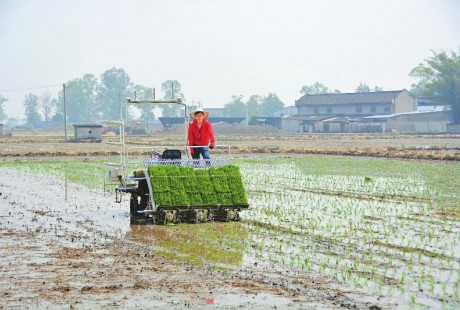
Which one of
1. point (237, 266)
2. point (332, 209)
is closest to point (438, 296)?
point (237, 266)

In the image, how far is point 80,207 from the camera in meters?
18.0

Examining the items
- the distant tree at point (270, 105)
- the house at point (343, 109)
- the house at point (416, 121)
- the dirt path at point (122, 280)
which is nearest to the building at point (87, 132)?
the house at point (343, 109)

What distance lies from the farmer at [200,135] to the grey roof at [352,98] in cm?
9022

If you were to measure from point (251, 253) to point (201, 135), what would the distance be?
4.75m

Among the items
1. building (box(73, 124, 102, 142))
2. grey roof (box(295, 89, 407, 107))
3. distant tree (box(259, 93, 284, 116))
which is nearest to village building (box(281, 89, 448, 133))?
grey roof (box(295, 89, 407, 107))

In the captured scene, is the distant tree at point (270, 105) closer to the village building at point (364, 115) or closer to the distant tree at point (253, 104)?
the distant tree at point (253, 104)

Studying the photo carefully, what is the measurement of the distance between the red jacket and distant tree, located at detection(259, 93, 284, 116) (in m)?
160

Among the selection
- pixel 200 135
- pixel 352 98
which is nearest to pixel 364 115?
pixel 352 98

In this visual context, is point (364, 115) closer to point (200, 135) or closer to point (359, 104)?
point (359, 104)

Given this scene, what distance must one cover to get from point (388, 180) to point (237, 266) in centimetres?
1496

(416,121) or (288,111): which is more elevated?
(288,111)

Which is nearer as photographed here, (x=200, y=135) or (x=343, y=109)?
(x=200, y=135)

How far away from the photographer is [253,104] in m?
187

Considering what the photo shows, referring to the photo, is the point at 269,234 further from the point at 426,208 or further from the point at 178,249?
the point at 426,208
